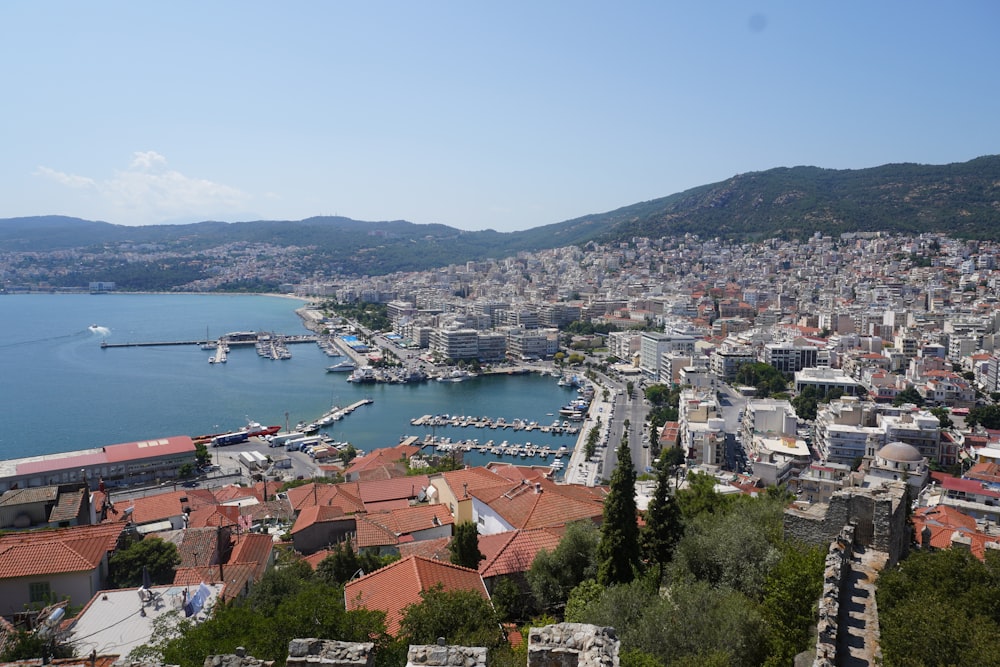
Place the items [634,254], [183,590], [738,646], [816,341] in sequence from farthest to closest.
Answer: [634,254] < [816,341] < [183,590] < [738,646]

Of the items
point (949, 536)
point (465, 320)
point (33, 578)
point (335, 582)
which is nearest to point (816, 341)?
point (465, 320)

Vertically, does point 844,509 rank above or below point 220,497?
above

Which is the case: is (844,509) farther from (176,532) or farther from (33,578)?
(176,532)

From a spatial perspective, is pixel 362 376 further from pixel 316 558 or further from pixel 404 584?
pixel 404 584

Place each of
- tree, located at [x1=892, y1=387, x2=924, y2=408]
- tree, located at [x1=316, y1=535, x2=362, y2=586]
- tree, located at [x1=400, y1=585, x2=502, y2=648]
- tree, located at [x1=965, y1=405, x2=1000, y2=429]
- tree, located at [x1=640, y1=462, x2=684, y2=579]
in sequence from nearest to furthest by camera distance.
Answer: tree, located at [x1=400, y1=585, x2=502, y2=648] → tree, located at [x1=640, y1=462, x2=684, y2=579] → tree, located at [x1=316, y1=535, x2=362, y2=586] → tree, located at [x1=965, y1=405, x2=1000, y2=429] → tree, located at [x1=892, y1=387, x2=924, y2=408]

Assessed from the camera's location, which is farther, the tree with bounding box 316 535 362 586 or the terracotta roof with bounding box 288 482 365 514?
the terracotta roof with bounding box 288 482 365 514

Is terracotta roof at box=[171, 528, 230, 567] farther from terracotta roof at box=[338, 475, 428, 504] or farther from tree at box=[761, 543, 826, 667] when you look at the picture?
tree at box=[761, 543, 826, 667]

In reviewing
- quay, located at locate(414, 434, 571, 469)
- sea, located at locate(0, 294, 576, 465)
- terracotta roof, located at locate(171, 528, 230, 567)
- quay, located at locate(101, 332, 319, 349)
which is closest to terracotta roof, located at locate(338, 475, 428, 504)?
terracotta roof, located at locate(171, 528, 230, 567)
